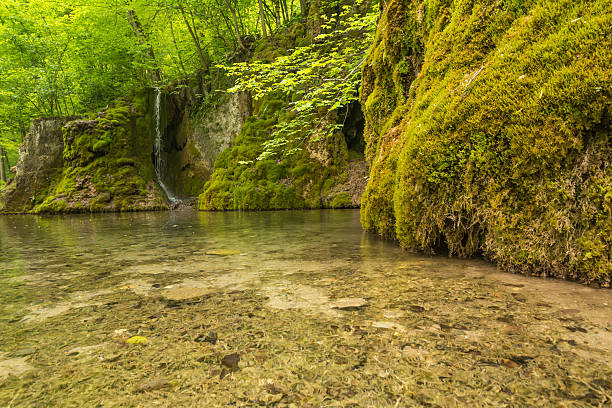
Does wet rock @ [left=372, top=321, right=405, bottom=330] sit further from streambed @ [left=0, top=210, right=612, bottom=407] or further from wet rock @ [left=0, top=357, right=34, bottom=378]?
wet rock @ [left=0, top=357, right=34, bottom=378]

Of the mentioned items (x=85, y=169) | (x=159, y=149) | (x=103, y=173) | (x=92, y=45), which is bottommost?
(x=103, y=173)

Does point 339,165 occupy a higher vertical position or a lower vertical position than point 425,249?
higher

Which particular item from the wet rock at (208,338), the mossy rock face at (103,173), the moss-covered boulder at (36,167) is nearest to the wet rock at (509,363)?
the wet rock at (208,338)

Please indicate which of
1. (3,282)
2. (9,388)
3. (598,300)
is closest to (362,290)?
(598,300)

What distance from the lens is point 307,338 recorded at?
1438 millimetres

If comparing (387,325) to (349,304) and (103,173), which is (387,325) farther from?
(103,173)

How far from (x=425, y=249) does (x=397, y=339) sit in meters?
1.97

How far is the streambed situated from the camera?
105 centimetres

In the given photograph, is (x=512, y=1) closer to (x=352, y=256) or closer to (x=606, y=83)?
(x=606, y=83)

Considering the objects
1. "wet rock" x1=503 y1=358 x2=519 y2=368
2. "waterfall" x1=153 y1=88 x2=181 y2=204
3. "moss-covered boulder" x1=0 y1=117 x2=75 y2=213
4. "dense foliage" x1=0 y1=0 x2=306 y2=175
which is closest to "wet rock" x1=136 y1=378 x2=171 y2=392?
"wet rock" x1=503 y1=358 x2=519 y2=368

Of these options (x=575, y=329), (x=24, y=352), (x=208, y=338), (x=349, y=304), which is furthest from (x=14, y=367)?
(x=575, y=329)

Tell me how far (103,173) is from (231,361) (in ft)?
58.8

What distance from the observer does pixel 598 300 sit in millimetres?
1749

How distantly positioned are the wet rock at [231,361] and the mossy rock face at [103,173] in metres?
16.1
